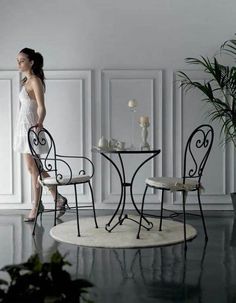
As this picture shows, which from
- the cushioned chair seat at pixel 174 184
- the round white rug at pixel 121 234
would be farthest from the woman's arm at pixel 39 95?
the cushioned chair seat at pixel 174 184

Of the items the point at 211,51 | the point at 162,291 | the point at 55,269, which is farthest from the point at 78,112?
the point at 55,269

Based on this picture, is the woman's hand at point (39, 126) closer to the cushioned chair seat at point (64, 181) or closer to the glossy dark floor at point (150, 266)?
the cushioned chair seat at point (64, 181)

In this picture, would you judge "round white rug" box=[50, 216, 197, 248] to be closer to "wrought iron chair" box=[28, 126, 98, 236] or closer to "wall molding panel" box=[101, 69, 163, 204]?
"wrought iron chair" box=[28, 126, 98, 236]

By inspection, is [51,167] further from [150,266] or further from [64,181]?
[150,266]

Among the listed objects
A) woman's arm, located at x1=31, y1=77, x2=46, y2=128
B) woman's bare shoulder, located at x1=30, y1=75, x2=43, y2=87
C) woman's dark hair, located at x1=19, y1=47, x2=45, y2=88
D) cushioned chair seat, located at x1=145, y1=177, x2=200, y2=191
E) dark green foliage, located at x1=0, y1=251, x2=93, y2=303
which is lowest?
dark green foliage, located at x1=0, y1=251, x2=93, y2=303

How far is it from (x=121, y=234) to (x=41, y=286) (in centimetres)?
224

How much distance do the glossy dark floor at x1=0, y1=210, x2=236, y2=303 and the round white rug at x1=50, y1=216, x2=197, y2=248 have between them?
7 cm

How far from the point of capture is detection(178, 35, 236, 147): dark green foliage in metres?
4.57

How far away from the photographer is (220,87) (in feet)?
15.4

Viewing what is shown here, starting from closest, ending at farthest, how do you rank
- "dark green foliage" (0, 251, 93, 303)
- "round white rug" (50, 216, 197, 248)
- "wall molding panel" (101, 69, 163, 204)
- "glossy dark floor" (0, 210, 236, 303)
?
"dark green foliage" (0, 251, 93, 303) < "glossy dark floor" (0, 210, 236, 303) < "round white rug" (50, 216, 197, 248) < "wall molding panel" (101, 69, 163, 204)

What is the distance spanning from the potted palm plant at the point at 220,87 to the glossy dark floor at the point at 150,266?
1027 millimetres

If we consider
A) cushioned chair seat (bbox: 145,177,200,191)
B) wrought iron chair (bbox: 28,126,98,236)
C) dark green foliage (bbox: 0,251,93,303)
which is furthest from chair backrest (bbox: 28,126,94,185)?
dark green foliage (bbox: 0,251,93,303)

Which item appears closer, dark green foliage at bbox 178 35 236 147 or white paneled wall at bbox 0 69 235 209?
dark green foliage at bbox 178 35 236 147

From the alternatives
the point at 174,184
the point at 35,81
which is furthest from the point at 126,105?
the point at 174,184
